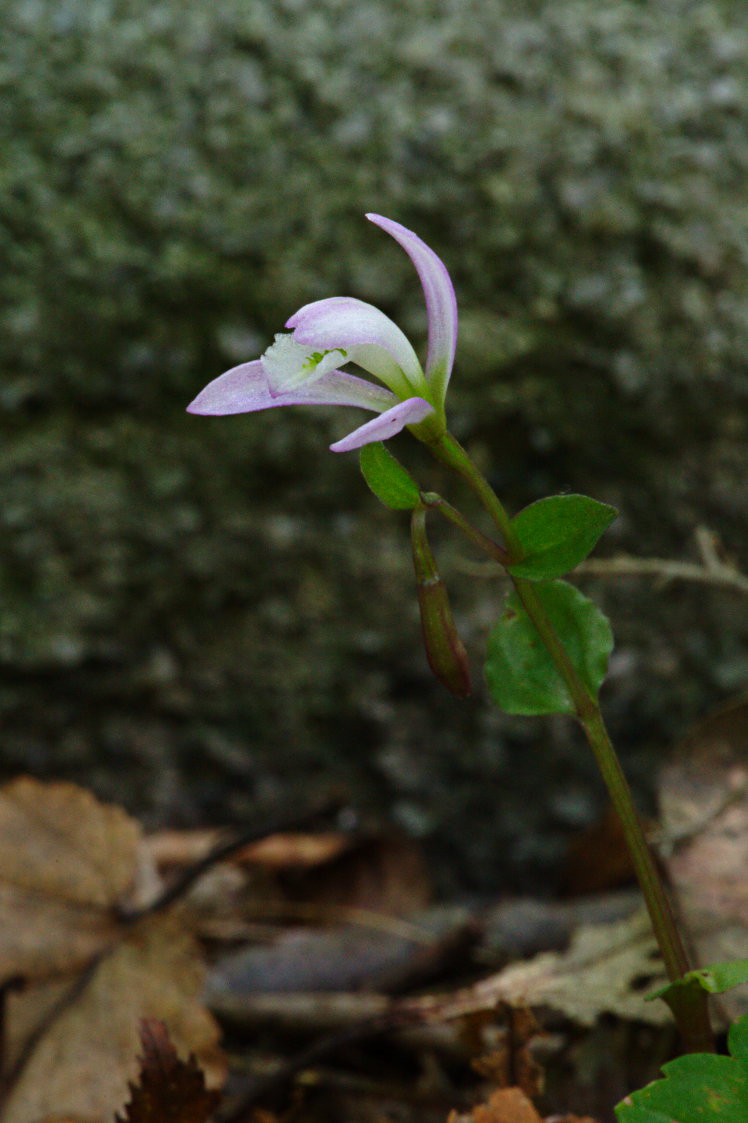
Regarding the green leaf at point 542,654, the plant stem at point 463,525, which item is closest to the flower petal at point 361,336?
the plant stem at point 463,525

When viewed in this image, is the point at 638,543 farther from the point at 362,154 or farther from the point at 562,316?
the point at 362,154

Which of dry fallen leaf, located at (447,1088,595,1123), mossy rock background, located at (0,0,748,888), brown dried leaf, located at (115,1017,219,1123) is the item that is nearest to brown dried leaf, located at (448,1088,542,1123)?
dry fallen leaf, located at (447,1088,595,1123)

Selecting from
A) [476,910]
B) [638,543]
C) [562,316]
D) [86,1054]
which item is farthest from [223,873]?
[562,316]

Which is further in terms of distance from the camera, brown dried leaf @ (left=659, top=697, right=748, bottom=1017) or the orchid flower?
brown dried leaf @ (left=659, top=697, right=748, bottom=1017)

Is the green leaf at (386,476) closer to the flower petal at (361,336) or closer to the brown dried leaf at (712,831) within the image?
the flower petal at (361,336)

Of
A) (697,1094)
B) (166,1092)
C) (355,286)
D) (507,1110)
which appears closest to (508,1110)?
(507,1110)

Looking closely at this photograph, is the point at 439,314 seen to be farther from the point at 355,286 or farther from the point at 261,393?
the point at 355,286

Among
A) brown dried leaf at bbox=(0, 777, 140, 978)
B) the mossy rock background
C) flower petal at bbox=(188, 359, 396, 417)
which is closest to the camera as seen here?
flower petal at bbox=(188, 359, 396, 417)

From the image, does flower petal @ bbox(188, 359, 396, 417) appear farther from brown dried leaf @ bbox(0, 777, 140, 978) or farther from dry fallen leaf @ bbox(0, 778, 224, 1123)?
brown dried leaf @ bbox(0, 777, 140, 978)
